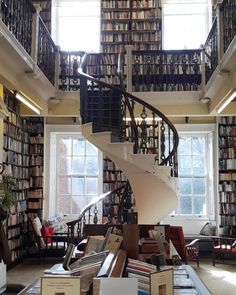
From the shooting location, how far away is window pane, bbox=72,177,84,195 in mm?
10055

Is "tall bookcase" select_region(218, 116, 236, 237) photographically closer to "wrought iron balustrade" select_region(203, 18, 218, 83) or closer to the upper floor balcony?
the upper floor balcony

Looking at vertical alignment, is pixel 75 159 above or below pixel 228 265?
→ above

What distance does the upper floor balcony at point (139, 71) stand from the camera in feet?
20.9

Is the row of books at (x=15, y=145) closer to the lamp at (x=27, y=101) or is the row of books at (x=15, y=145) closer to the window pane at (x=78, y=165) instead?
the lamp at (x=27, y=101)

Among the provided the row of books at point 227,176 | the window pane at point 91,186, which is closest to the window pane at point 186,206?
the row of books at point 227,176

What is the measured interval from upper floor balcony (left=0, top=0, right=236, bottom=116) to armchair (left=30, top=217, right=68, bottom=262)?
7.52 feet

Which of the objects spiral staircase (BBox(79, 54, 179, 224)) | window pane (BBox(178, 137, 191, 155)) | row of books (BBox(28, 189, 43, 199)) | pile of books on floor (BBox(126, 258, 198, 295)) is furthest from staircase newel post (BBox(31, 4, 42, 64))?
pile of books on floor (BBox(126, 258, 198, 295))

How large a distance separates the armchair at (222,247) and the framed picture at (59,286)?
7144 mm

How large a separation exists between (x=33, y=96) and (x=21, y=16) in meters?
1.56

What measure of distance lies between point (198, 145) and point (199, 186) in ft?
3.10

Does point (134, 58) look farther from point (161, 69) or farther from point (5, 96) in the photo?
point (5, 96)

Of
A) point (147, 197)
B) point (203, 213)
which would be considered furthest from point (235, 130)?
point (147, 197)

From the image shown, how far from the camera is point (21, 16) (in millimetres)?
6359

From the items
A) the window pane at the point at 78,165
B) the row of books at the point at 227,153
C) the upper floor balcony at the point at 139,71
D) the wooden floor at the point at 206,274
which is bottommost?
the wooden floor at the point at 206,274
